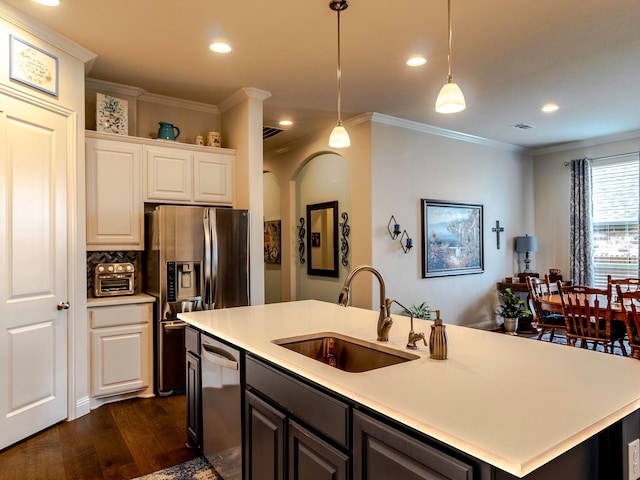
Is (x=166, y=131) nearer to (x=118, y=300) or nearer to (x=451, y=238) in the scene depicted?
(x=118, y=300)

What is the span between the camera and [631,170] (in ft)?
19.2

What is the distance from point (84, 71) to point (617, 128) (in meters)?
6.27

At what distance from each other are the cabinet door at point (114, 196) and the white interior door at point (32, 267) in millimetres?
436

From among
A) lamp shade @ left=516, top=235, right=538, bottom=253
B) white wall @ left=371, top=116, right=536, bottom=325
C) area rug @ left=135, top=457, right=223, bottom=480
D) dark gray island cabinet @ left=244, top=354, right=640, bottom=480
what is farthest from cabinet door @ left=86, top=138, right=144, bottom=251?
lamp shade @ left=516, top=235, right=538, bottom=253

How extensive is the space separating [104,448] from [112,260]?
5.83 feet

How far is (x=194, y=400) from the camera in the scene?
2.62 meters

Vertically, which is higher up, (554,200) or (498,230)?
(554,200)

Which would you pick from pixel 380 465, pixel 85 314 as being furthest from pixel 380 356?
pixel 85 314

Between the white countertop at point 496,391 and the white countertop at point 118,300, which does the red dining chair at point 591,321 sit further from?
the white countertop at point 118,300

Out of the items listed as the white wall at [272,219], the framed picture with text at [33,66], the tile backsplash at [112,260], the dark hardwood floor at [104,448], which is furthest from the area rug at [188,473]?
the white wall at [272,219]

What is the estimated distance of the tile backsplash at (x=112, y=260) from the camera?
3861 mm

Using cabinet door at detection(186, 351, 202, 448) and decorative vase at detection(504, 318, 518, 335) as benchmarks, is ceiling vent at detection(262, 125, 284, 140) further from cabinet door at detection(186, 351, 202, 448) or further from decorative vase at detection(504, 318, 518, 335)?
decorative vase at detection(504, 318, 518, 335)

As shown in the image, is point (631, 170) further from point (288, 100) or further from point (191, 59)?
point (191, 59)

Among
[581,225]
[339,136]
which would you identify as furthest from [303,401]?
[581,225]
